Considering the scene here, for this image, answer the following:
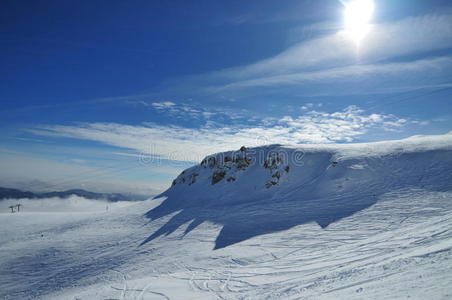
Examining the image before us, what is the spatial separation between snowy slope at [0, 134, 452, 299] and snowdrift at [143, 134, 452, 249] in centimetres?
18

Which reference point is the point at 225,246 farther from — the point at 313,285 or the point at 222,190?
the point at 222,190

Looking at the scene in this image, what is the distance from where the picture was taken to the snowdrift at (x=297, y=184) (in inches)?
791

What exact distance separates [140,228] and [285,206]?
15.1m

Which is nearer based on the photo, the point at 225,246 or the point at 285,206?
the point at 225,246

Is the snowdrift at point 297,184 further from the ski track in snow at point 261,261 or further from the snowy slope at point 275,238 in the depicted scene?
the ski track in snow at point 261,261

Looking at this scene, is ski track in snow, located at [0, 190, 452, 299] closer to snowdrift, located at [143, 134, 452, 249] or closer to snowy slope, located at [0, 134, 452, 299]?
snowy slope, located at [0, 134, 452, 299]

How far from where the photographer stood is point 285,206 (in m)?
23.4

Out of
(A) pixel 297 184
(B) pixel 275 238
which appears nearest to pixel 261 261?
(B) pixel 275 238

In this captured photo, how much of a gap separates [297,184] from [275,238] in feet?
44.4

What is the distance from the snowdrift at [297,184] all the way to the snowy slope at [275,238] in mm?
176

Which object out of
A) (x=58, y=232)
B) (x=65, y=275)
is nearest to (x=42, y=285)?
(x=65, y=275)

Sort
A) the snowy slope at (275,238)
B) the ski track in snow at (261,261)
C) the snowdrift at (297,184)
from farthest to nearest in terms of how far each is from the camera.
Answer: the snowdrift at (297,184) < the snowy slope at (275,238) < the ski track in snow at (261,261)

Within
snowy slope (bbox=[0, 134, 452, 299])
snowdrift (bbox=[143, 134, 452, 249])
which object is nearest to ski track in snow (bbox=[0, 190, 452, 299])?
snowy slope (bbox=[0, 134, 452, 299])

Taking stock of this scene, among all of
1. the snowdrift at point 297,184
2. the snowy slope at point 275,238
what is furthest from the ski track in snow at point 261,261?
the snowdrift at point 297,184
